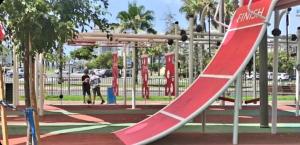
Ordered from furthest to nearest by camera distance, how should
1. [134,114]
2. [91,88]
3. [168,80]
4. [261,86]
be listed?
[91,88] < [168,80] < [134,114] < [261,86]

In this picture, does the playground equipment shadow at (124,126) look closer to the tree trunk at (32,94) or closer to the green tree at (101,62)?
the tree trunk at (32,94)

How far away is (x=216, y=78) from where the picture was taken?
11.1 m

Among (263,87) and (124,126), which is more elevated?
(263,87)

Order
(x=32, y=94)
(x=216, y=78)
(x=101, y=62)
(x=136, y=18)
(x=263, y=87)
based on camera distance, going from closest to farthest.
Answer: (x=32, y=94), (x=216, y=78), (x=263, y=87), (x=136, y=18), (x=101, y=62)

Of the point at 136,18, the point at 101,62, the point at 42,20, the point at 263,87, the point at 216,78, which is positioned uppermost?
the point at 136,18

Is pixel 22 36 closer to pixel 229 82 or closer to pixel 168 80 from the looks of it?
pixel 229 82

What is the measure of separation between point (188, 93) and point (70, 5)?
461 centimetres

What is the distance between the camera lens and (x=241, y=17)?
12070 millimetres

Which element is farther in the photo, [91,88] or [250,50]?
[91,88]

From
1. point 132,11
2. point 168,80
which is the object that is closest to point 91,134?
point 168,80

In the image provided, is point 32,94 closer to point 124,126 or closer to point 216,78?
point 216,78

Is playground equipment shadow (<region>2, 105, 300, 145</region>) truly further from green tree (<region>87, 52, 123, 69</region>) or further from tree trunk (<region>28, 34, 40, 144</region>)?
green tree (<region>87, 52, 123, 69</region>)

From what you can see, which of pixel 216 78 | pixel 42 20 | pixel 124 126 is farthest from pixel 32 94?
pixel 124 126

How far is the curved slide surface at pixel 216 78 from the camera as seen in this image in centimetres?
1025
